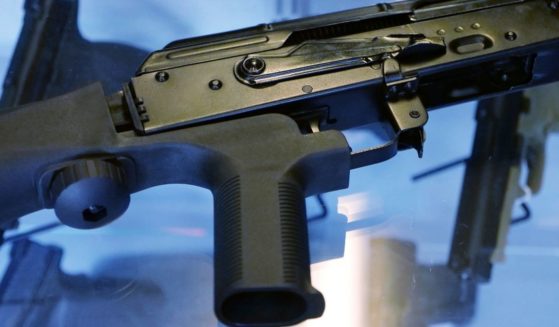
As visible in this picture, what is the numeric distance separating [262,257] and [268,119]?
190mm

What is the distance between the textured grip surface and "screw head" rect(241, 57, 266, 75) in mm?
146

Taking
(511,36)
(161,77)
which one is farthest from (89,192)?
(511,36)

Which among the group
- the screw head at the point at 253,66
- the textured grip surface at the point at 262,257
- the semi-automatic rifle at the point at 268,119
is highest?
the screw head at the point at 253,66

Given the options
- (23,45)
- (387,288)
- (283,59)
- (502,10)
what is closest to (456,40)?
(502,10)

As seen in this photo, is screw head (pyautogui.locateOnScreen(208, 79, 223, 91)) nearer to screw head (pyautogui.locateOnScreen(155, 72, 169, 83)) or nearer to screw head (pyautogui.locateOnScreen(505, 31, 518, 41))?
screw head (pyautogui.locateOnScreen(155, 72, 169, 83))

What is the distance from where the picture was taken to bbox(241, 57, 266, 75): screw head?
3.36ft

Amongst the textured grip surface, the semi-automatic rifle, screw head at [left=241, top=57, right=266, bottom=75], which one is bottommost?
the textured grip surface

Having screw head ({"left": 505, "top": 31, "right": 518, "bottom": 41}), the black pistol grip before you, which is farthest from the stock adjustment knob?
screw head ({"left": 505, "top": 31, "right": 518, "bottom": 41})

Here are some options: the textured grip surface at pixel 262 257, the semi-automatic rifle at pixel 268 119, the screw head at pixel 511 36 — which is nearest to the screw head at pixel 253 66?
the semi-automatic rifle at pixel 268 119

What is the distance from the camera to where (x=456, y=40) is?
42.6 inches

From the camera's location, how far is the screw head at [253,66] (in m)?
1.03

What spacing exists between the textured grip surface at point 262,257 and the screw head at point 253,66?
0.15m

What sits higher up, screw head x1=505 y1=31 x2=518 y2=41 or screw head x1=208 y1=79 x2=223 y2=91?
screw head x1=505 y1=31 x2=518 y2=41

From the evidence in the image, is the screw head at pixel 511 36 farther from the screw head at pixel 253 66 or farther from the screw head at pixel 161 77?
the screw head at pixel 161 77
